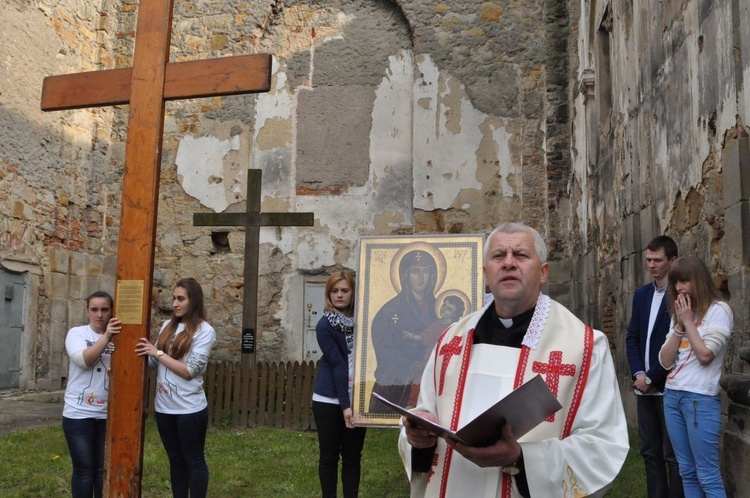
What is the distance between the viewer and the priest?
215 cm

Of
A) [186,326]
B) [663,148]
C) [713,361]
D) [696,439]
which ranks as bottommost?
[696,439]

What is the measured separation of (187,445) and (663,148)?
4.92 m

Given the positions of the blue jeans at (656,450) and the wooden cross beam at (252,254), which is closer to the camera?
the blue jeans at (656,450)

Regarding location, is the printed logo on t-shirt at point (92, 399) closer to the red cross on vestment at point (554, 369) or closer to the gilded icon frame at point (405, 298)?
the gilded icon frame at point (405, 298)

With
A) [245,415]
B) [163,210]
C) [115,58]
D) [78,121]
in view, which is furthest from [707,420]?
[115,58]

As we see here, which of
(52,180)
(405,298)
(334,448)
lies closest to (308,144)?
(52,180)

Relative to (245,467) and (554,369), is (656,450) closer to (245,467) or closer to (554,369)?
(554,369)

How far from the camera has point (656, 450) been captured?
4668 millimetres

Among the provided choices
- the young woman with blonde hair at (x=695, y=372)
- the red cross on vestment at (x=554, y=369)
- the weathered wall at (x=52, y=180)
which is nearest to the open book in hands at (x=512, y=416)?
the red cross on vestment at (x=554, y=369)

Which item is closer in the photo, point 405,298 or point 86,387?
point 86,387

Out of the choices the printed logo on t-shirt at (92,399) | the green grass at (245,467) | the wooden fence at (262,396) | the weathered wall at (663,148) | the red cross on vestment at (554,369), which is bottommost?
the green grass at (245,467)

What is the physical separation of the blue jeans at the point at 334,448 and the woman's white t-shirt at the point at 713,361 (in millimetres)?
2023

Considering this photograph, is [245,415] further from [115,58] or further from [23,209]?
[115,58]

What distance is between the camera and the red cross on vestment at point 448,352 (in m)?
2.51
